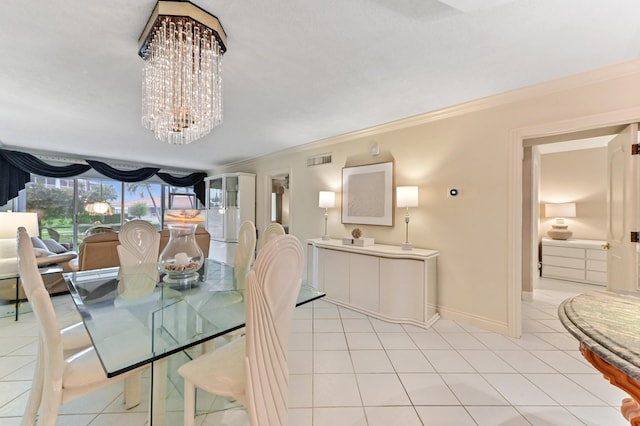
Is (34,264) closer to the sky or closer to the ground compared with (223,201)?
closer to the ground

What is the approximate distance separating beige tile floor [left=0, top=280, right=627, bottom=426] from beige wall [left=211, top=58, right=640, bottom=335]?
0.44m

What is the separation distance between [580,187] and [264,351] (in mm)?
6111

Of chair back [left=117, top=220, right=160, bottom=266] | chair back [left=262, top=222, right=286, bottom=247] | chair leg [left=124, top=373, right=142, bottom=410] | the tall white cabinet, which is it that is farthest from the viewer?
the tall white cabinet

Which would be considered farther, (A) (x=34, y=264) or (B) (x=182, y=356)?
(B) (x=182, y=356)

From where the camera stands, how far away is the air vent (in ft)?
13.1

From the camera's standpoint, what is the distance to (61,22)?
1.47m

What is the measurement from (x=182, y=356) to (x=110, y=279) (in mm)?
1254

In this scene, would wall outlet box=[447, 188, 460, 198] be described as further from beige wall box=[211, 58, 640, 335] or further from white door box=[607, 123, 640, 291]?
white door box=[607, 123, 640, 291]

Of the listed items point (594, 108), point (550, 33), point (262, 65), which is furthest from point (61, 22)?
point (594, 108)

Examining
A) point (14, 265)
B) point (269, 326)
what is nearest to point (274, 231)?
point (269, 326)

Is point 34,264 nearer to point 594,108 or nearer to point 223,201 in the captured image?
point 594,108

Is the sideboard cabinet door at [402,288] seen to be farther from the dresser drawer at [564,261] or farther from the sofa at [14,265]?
the dresser drawer at [564,261]

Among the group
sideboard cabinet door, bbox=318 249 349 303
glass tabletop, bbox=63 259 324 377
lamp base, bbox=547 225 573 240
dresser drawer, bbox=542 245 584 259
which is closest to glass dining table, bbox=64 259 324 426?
glass tabletop, bbox=63 259 324 377

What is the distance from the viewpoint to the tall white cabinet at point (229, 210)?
17.6 ft
